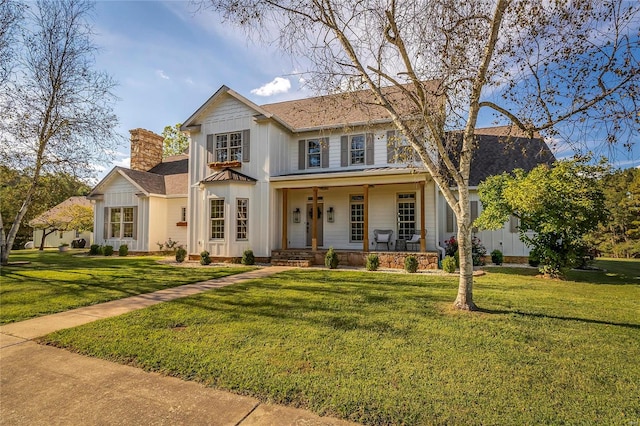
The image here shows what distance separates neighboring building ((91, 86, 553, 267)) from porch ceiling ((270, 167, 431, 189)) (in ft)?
0.14

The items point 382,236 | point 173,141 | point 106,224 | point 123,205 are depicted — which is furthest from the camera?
point 173,141

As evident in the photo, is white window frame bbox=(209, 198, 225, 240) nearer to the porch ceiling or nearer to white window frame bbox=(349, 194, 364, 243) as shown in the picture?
the porch ceiling

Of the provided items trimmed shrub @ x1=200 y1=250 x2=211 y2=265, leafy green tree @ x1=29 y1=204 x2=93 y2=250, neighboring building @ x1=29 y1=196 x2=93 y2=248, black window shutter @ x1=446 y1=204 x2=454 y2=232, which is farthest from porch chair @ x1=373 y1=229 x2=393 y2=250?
neighboring building @ x1=29 y1=196 x2=93 y2=248

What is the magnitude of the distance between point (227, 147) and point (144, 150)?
9.39 metres

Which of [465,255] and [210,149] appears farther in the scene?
[210,149]

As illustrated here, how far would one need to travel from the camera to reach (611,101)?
4.47 m

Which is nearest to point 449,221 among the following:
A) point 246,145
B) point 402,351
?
point 246,145

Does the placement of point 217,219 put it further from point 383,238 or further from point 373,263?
point 383,238

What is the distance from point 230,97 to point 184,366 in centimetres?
1247

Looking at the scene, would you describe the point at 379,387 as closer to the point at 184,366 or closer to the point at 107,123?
the point at 184,366

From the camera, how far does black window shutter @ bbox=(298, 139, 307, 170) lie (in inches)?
560

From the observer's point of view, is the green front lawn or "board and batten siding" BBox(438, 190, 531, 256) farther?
"board and batten siding" BBox(438, 190, 531, 256)

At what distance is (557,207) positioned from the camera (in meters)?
8.46

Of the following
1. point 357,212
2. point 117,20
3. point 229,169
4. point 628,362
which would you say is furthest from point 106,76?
point 628,362
